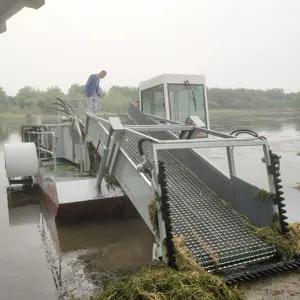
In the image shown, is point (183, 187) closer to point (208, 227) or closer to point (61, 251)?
point (208, 227)

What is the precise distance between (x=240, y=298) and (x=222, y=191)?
1.92 metres

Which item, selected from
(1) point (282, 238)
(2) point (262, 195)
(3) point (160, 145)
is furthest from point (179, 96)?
(1) point (282, 238)

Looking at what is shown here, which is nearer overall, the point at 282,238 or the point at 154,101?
the point at 282,238

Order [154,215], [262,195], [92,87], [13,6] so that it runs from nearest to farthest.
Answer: [13,6] → [154,215] → [262,195] → [92,87]

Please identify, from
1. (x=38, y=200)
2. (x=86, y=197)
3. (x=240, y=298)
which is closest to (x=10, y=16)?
(x=240, y=298)

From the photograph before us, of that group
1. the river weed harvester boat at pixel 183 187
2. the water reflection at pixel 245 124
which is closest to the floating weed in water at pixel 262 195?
the river weed harvester boat at pixel 183 187

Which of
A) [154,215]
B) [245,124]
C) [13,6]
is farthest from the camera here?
[245,124]

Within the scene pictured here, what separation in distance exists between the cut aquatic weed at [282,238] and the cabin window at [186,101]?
4410 millimetres

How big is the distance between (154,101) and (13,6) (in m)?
6.12

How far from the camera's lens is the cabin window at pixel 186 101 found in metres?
Result: 7.89

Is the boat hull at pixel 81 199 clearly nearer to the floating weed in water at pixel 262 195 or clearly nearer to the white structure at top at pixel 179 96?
the white structure at top at pixel 179 96

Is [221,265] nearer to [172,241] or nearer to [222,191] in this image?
[172,241]

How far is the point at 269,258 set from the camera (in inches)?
140

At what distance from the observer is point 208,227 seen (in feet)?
12.8
